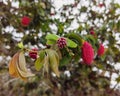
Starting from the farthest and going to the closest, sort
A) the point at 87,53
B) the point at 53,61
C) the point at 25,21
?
the point at 25,21 < the point at 87,53 < the point at 53,61

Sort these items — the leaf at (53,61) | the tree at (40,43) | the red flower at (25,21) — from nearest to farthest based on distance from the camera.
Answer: the leaf at (53,61)
the tree at (40,43)
the red flower at (25,21)

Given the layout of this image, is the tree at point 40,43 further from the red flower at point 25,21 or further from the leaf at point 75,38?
the leaf at point 75,38

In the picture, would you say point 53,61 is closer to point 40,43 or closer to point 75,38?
point 75,38

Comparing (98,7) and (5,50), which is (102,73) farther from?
(5,50)

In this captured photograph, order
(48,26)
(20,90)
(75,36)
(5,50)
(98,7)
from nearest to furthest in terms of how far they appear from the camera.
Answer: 1. (75,36)
2. (48,26)
3. (5,50)
4. (20,90)
5. (98,7)

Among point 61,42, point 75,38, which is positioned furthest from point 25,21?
point 61,42

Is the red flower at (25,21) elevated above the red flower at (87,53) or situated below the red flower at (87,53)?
above

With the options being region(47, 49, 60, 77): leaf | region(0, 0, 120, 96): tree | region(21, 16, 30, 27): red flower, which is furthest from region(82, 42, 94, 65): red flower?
region(21, 16, 30, 27): red flower

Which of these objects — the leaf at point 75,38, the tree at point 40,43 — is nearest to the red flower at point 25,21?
the tree at point 40,43

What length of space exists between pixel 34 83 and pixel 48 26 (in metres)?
0.50

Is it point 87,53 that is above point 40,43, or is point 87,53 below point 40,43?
below

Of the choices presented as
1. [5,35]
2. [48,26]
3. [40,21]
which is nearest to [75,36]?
[48,26]

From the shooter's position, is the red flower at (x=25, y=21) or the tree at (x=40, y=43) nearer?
the tree at (x=40, y=43)

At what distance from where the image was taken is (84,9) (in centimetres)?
306
